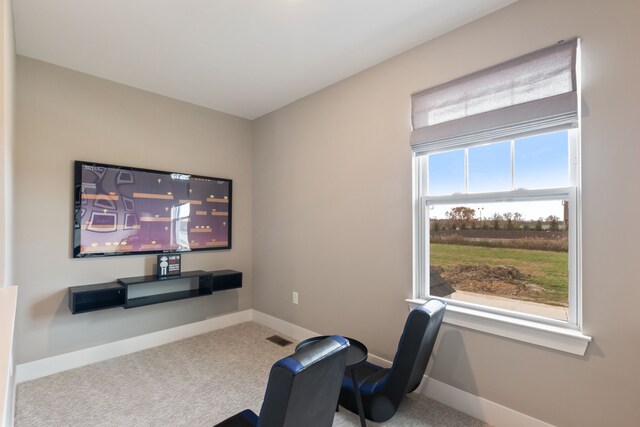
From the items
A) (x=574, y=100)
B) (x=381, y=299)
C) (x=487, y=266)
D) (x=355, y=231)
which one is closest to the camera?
(x=574, y=100)

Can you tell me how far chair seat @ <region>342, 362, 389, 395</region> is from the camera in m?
1.91

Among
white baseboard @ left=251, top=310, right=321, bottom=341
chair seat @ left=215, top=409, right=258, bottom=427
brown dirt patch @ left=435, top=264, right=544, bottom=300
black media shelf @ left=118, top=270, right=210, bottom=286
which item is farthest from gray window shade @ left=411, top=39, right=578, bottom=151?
black media shelf @ left=118, top=270, right=210, bottom=286

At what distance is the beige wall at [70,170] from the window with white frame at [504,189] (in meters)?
2.58

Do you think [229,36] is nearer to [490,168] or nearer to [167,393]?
[490,168]

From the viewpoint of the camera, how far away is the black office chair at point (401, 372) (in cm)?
178

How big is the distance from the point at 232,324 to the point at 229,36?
3.14 m

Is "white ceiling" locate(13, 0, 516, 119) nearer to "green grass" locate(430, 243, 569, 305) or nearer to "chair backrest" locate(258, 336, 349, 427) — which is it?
"green grass" locate(430, 243, 569, 305)

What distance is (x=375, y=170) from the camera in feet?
8.78

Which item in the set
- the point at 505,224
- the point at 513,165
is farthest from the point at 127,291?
the point at 513,165

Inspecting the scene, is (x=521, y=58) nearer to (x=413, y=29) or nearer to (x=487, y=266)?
(x=413, y=29)

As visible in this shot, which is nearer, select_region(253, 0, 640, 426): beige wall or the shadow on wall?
select_region(253, 0, 640, 426): beige wall

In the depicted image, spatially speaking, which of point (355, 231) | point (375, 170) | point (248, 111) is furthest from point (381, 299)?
point (248, 111)

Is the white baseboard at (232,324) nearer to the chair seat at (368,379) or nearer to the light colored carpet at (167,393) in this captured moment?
the light colored carpet at (167,393)

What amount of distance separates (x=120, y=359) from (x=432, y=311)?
9.47ft
